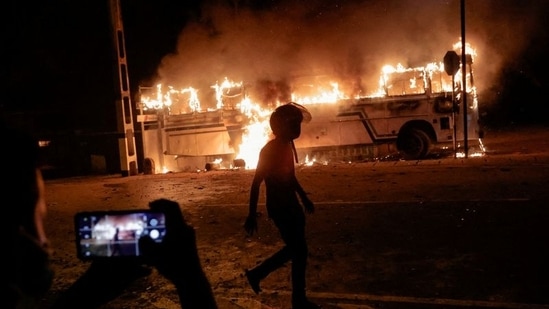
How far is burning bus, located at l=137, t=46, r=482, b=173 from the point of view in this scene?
1476cm

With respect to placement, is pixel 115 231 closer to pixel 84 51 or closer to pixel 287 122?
pixel 287 122

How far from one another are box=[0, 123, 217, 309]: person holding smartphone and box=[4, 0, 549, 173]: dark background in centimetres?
1764

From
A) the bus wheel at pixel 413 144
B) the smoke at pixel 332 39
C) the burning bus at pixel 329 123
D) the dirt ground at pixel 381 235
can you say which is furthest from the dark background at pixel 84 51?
the dirt ground at pixel 381 235

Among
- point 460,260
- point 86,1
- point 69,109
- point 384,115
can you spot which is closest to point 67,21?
point 86,1

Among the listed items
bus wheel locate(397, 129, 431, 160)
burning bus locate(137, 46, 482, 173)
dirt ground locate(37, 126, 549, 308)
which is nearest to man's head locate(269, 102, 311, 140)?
dirt ground locate(37, 126, 549, 308)

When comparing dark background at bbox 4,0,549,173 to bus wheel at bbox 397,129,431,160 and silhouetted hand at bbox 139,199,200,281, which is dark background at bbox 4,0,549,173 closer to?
bus wheel at bbox 397,129,431,160

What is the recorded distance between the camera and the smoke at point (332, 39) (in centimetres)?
1772

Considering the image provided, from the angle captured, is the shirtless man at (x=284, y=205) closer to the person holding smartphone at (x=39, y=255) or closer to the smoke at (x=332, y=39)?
the person holding smartphone at (x=39, y=255)

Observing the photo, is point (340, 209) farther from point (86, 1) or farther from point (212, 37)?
point (86, 1)

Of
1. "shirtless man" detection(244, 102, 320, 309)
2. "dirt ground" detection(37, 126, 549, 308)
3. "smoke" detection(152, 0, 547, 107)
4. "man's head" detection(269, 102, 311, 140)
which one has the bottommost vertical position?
"dirt ground" detection(37, 126, 549, 308)

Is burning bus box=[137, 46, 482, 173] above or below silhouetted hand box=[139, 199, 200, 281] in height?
above

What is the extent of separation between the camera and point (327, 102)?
15.4 m

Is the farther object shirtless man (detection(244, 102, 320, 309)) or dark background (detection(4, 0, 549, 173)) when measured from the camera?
dark background (detection(4, 0, 549, 173))

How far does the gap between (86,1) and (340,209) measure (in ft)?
67.0
